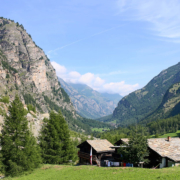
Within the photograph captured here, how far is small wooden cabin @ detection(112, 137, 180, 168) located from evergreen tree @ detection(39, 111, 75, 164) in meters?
21.5

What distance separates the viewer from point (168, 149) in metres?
38.1

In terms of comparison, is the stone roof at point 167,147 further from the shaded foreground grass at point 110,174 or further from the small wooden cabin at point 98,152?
the small wooden cabin at point 98,152

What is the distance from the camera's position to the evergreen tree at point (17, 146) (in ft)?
122

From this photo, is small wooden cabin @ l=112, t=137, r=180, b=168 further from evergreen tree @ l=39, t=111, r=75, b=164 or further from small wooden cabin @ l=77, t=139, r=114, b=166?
evergreen tree @ l=39, t=111, r=75, b=164

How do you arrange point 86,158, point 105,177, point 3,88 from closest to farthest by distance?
point 105,177, point 86,158, point 3,88

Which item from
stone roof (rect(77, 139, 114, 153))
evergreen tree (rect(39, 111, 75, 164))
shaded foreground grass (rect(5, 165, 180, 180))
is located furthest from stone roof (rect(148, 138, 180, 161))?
evergreen tree (rect(39, 111, 75, 164))

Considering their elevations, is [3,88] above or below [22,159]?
above

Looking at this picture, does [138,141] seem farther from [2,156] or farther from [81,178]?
[2,156]

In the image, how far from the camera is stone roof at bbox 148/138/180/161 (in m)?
35.7

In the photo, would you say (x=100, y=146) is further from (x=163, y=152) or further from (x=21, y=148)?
(x=21, y=148)

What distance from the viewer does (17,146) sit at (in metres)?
38.6

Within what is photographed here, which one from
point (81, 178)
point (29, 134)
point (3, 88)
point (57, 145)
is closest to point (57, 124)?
point (57, 145)

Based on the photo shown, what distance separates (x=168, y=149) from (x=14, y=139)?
107ft

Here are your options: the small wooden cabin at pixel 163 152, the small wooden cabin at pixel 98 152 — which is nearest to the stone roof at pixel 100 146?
the small wooden cabin at pixel 98 152
